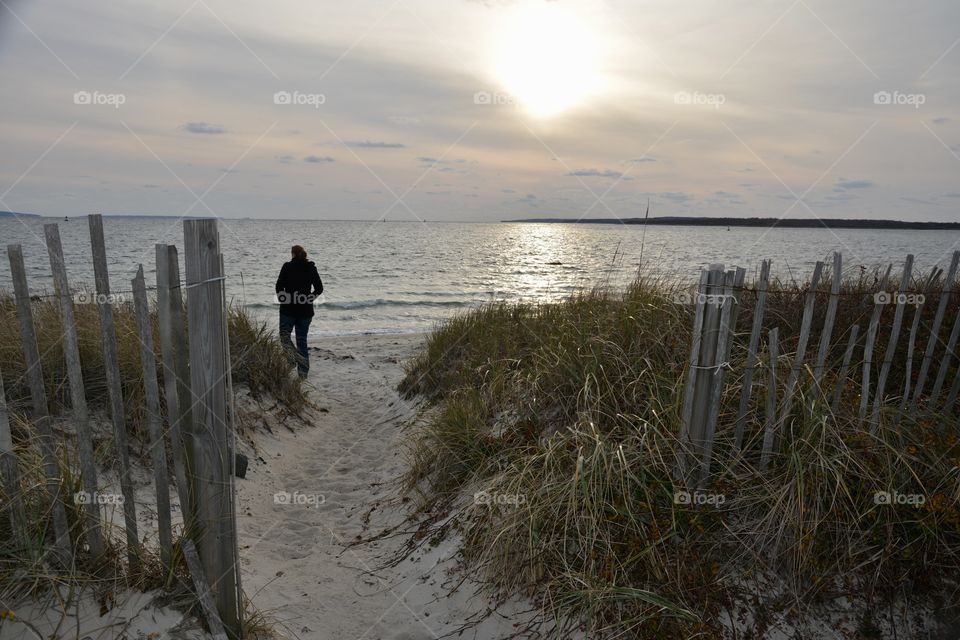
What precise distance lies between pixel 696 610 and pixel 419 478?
104 inches

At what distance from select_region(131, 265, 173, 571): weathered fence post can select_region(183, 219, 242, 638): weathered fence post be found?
0.50 ft

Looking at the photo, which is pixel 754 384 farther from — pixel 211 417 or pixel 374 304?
pixel 374 304

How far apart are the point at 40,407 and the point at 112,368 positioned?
364 mm

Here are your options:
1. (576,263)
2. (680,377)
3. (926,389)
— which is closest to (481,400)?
(680,377)

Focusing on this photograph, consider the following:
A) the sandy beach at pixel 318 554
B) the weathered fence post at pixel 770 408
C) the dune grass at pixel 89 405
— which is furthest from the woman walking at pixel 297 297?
the weathered fence post at pixel 770 408

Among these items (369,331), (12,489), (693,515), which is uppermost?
(12,489)

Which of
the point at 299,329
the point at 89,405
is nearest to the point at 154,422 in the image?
the point at 89,405

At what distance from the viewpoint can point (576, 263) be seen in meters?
45.2

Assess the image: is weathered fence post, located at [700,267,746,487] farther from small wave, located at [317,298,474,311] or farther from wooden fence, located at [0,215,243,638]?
small wave, located at [317,298,474,311]

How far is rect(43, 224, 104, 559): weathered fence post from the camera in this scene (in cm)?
266

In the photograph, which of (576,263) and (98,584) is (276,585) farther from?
(576,263)

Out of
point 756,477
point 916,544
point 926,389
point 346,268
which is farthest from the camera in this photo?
point 346,268

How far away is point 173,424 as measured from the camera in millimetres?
2936

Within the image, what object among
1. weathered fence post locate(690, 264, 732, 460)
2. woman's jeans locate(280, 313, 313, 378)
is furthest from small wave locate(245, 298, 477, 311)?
weathered fence post locate(690, 264, 732, 460)
